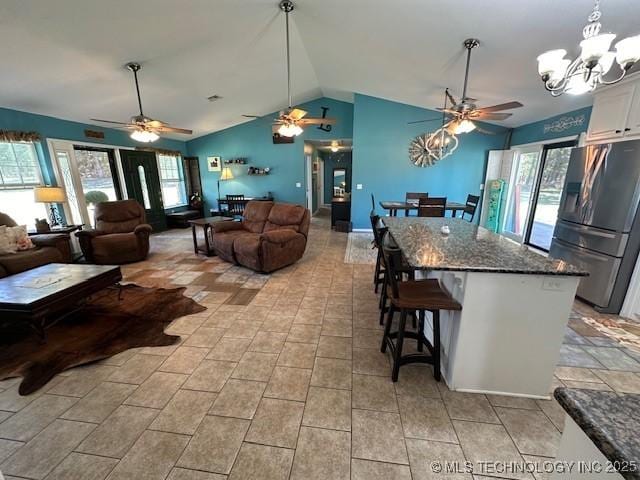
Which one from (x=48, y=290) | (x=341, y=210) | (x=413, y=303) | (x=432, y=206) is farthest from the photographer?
(x=341, y=210)

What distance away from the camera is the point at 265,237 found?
3771 mm

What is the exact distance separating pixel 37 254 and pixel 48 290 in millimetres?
1543

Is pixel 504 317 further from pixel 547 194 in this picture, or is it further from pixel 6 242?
pixel 6 242

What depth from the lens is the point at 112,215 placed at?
186 inches

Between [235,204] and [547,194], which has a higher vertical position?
[547,194]

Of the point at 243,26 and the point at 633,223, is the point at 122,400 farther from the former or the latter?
the point at 633,223

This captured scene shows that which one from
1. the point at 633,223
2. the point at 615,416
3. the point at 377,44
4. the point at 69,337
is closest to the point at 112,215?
the point at 69,337

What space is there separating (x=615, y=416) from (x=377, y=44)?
4.25 m

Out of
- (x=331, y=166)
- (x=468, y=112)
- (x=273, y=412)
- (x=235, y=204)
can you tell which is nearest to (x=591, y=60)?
(x=468, y=112)

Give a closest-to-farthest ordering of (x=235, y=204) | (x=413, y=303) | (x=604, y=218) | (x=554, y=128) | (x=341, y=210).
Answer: (x=413, y=303), (x=604, y=218), (x=554, y=128), (x=341, y=210), (x=235, y=204)

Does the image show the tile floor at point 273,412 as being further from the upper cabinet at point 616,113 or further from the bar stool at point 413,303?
the upper cabinet at point 616,113

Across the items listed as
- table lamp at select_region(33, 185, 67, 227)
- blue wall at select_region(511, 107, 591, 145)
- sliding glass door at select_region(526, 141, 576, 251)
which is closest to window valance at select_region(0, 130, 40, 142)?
table lamp at select_region(33, 185, 67, 227)

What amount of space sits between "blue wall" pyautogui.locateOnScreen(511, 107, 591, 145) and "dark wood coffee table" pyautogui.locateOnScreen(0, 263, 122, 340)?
21.4 ft

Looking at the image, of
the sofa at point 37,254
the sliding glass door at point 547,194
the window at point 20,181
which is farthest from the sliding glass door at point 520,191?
the window at point 20,181
